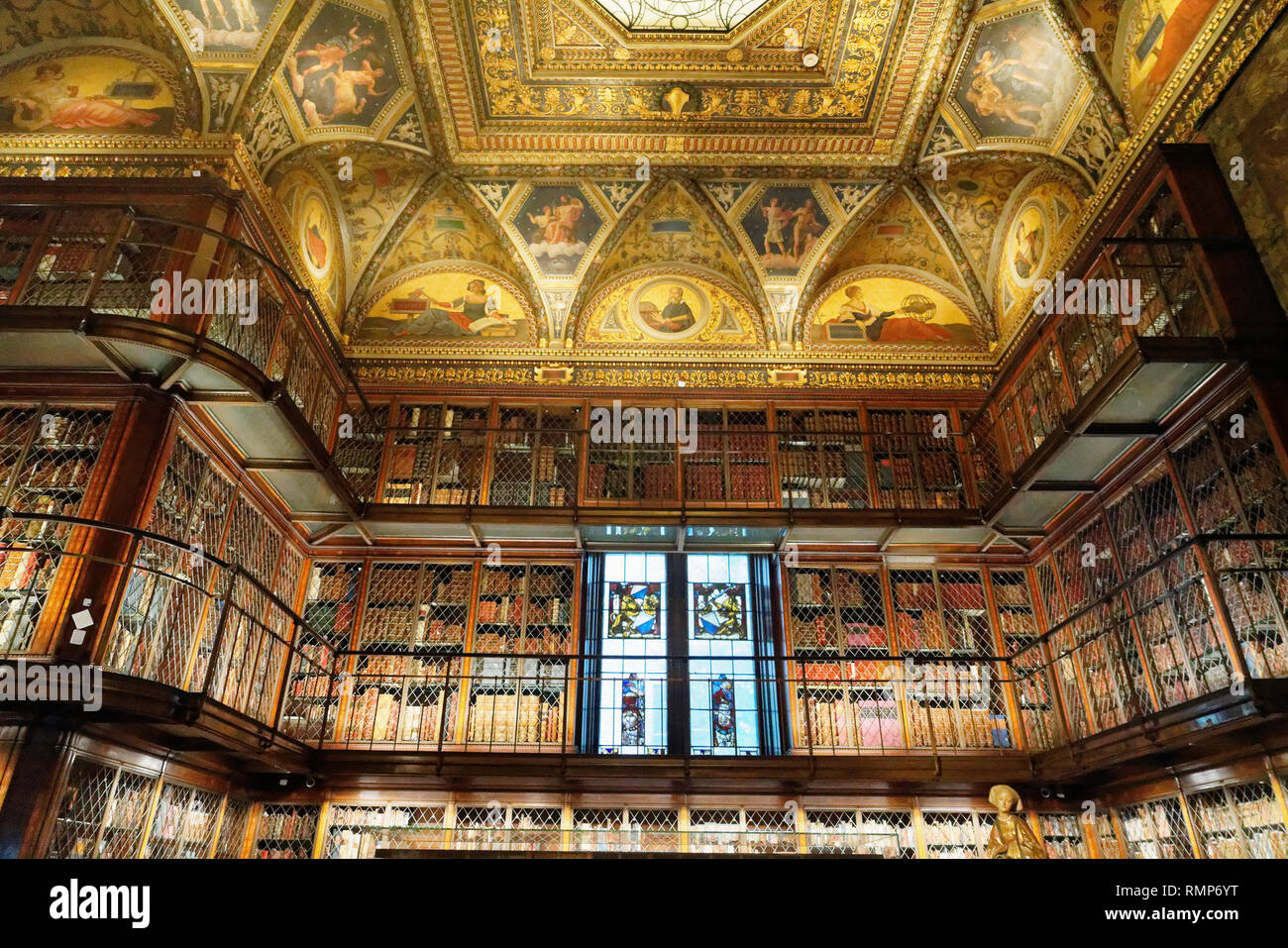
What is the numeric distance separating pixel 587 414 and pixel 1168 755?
19.8ft

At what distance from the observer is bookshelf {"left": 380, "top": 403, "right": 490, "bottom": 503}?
26.9 ft

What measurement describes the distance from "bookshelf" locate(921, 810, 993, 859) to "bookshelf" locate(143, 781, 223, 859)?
19.4 ft

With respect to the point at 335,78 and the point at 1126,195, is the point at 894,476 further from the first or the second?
the point at 335,78

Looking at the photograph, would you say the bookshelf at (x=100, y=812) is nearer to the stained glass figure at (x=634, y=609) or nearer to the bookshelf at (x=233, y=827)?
the bookshelf at (x=233, y=827)

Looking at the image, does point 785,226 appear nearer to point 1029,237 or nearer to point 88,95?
point 1029,237

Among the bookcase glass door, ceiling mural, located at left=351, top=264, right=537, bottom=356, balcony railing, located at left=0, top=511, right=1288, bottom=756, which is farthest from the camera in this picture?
ceiling mural, located at left=351, top=264, right=537, bottom=356

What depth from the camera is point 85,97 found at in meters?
6.69

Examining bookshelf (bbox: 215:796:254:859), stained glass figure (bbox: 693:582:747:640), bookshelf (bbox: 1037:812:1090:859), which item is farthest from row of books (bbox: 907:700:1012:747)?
bookshelf (bbox: 215:796:254:859)

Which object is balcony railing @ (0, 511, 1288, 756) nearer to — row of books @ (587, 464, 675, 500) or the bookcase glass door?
the bookcase glass door

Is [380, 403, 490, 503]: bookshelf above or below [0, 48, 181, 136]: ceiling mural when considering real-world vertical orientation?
below

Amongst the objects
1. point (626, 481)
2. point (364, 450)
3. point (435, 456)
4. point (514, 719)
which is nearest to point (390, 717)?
point (514, 719)

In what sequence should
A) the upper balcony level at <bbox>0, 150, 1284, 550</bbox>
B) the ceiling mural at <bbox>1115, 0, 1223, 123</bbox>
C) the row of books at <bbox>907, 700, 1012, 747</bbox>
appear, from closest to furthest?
the upper balcony level at <bbox>0, 150, 1284, 550</bbox> < the ceiling mural at <bbox>1115, 0, 1223, 123</bbox> < the row of books at <bbox>907, 700, 1012, 747</bbox>

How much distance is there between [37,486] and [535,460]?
169 inches
